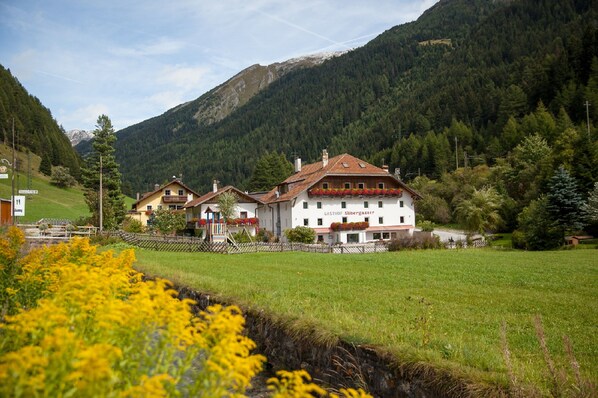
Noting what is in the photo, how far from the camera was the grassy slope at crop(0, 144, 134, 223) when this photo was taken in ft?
248

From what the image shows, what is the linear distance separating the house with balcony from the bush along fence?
1123cm

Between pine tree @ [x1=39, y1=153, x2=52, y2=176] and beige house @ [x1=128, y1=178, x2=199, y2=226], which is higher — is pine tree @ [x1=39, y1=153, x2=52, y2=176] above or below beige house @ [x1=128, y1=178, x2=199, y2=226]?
above

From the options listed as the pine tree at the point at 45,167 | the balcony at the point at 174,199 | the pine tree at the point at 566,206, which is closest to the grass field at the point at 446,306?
the pine tree at the point at 566,206

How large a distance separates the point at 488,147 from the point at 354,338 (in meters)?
94.5

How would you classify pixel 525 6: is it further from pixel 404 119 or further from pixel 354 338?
pixel 354 338

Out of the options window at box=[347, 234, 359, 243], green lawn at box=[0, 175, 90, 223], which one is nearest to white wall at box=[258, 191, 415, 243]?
window at box=[347, 234, 359, 243]

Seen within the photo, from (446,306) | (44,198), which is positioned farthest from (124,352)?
(44,198)

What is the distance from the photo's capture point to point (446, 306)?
13.3 meters

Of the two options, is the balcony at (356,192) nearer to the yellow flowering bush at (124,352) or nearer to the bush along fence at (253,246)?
the bush along fence at (253,246)

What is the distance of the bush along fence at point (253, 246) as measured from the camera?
3775 centimetres

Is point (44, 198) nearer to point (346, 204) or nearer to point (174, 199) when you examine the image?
point (174, 199)

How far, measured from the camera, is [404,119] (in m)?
156

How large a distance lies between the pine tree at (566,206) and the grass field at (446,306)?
21500 mm

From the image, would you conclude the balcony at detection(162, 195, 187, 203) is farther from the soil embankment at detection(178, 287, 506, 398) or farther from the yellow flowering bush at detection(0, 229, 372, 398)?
the yellow flowering bush at detection(0, 229, 372, 398)
